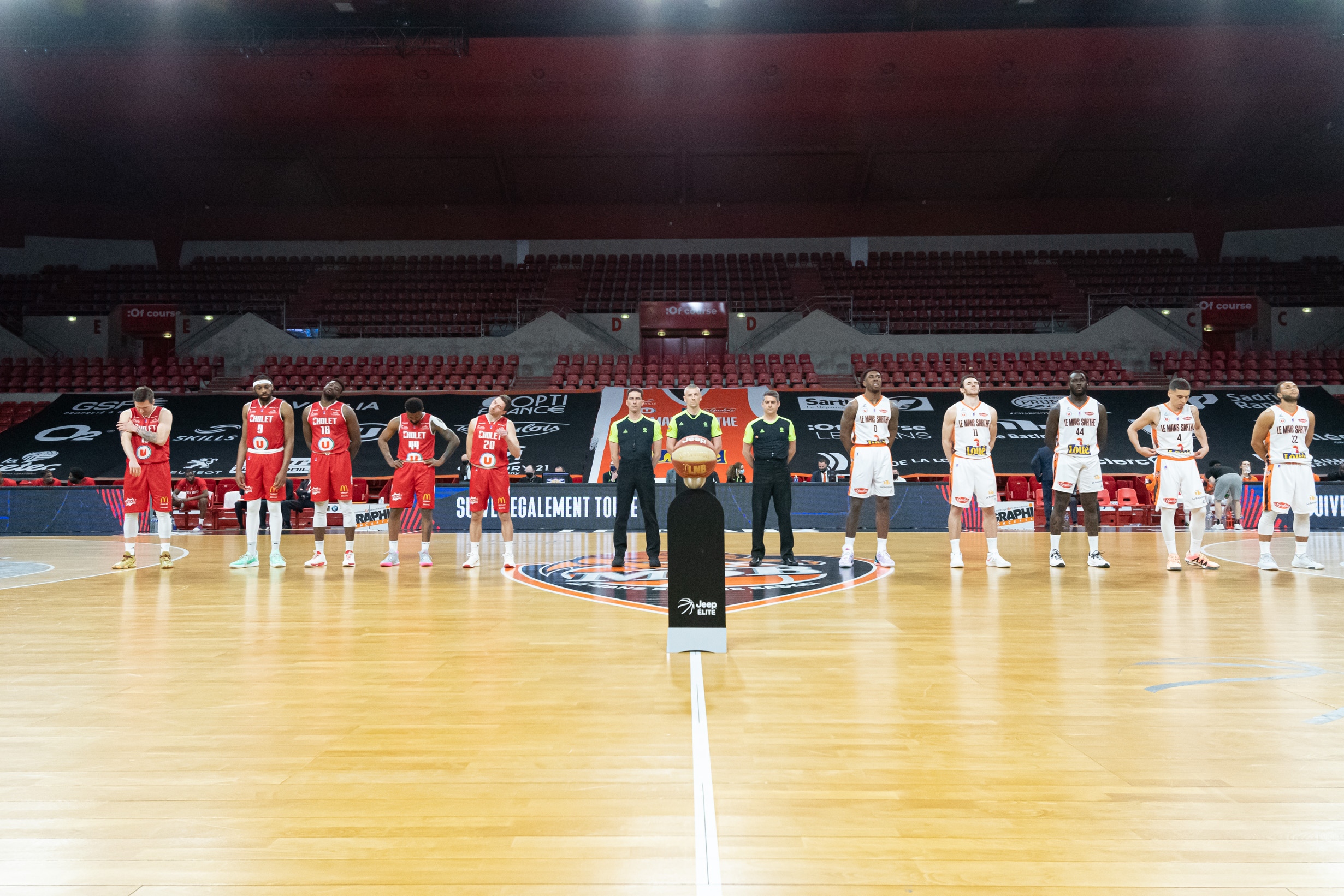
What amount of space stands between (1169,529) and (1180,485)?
0.50 metres

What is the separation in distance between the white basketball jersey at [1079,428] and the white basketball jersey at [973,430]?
2.94ft

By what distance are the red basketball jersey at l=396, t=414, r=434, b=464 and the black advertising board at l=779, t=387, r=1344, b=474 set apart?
11053mm

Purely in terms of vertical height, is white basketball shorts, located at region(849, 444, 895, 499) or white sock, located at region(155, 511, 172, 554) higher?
white basketball shorts, located at region(849, 444, 895, 499)

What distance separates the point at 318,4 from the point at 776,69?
37.0 ft

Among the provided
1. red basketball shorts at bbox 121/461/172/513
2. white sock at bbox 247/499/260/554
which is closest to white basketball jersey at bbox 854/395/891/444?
white sock at bbox 247/499/260/554

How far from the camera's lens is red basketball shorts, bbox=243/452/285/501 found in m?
8.41

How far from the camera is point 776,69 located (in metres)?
20.1

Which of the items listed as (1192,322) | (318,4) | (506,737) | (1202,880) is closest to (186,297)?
(318,4)

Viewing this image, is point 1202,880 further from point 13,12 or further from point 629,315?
point 13,12

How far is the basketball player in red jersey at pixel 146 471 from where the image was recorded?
8352 mm

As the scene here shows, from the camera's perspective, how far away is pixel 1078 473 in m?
8.58

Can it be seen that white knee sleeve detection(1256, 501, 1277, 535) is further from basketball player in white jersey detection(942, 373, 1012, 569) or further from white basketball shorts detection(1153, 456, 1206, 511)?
basketball player in white jersey detection(942, 373, 1012, 569)

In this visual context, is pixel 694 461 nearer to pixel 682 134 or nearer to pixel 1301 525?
pixel 1301 525

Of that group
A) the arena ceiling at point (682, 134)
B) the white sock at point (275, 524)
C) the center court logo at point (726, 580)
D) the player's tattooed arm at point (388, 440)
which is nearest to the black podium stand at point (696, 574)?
the center court logo at point (726, 580)
